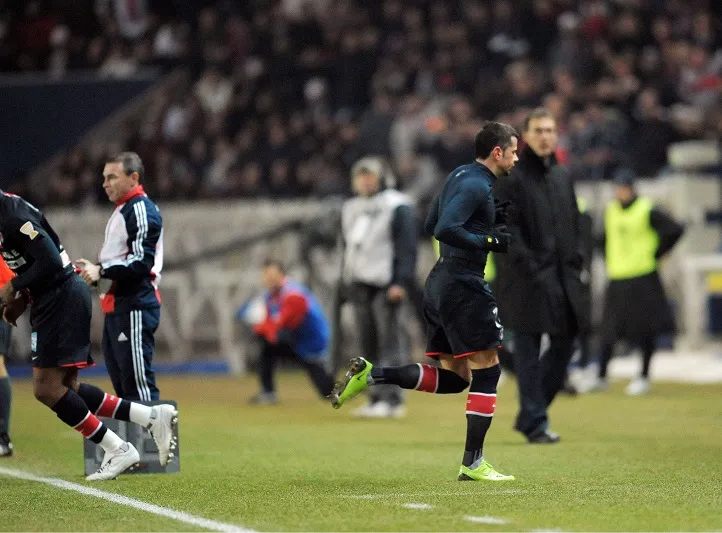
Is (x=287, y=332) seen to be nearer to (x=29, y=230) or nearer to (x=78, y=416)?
(x=78, y=416)

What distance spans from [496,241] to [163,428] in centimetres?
231

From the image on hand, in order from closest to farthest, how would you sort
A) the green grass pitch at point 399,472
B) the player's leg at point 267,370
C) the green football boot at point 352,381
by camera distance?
the green grass pitch at point 399,472
the green football boot at point 352,381
the player's leg at point 267,370

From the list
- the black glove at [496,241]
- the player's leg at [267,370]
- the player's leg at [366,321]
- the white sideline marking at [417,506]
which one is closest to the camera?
the white sideline marking at [417,506]

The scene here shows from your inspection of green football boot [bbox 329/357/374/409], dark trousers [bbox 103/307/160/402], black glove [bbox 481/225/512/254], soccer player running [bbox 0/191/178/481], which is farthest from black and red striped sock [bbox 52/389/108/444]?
black glove [bbox 481/225/512/254]

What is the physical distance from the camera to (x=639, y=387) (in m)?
15.9

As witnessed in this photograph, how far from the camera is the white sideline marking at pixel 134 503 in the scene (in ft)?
23.3

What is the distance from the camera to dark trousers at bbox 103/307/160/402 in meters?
9.70

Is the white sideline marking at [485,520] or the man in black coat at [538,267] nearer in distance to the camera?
the white sideline marking at [485,520]

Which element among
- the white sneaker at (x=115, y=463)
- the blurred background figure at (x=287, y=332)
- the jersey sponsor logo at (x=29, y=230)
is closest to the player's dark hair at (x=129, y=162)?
the jersey sponsor logo at (x=29, y=230)

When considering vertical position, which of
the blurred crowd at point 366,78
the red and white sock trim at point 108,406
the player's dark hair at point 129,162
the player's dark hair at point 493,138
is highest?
the blurred crowd at point 366,78

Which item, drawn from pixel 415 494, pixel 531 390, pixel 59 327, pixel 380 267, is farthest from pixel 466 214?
pixel 380 267

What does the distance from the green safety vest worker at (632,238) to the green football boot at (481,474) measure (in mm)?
7796

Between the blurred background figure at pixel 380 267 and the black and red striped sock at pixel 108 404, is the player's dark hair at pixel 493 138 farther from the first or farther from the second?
the blurred background figure at pixel 380 267

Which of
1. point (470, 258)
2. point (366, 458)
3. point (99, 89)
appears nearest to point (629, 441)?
point (366, 458)
